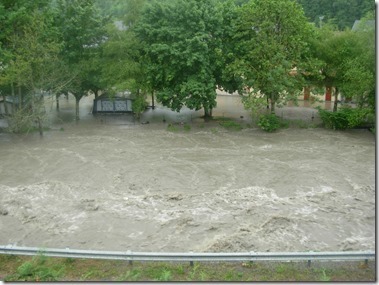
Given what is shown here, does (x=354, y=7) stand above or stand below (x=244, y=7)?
above

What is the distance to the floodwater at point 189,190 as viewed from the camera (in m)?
12.7

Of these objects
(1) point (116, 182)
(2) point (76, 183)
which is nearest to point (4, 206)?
(2) point (76, 183)

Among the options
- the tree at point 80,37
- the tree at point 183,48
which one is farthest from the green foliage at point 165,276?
the tree at point 80,37

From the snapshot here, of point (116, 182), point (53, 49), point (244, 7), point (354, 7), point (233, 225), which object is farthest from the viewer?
point (354, 7)

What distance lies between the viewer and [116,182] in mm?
17469

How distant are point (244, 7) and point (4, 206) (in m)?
18.7

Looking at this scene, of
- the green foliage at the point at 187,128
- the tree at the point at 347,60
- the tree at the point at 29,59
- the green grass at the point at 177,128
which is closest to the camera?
the tree at the point at 29,59


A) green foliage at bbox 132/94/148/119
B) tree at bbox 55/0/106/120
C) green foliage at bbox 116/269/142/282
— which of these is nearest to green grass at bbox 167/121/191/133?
green foliage at bbox 132/94/148/119

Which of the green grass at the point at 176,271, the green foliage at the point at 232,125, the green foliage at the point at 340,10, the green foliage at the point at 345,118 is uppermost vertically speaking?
the green foliage at the point at 340,10

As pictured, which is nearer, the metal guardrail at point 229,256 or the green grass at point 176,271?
the green grass at point 176,271

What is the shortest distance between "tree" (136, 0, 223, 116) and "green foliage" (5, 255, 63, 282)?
1723cm

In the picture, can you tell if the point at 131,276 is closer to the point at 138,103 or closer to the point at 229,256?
the point at 229,256

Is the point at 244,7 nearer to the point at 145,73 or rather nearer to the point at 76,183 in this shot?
the point at 145,73

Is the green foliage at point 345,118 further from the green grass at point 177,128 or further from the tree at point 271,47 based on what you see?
the green grass at point 177,128
